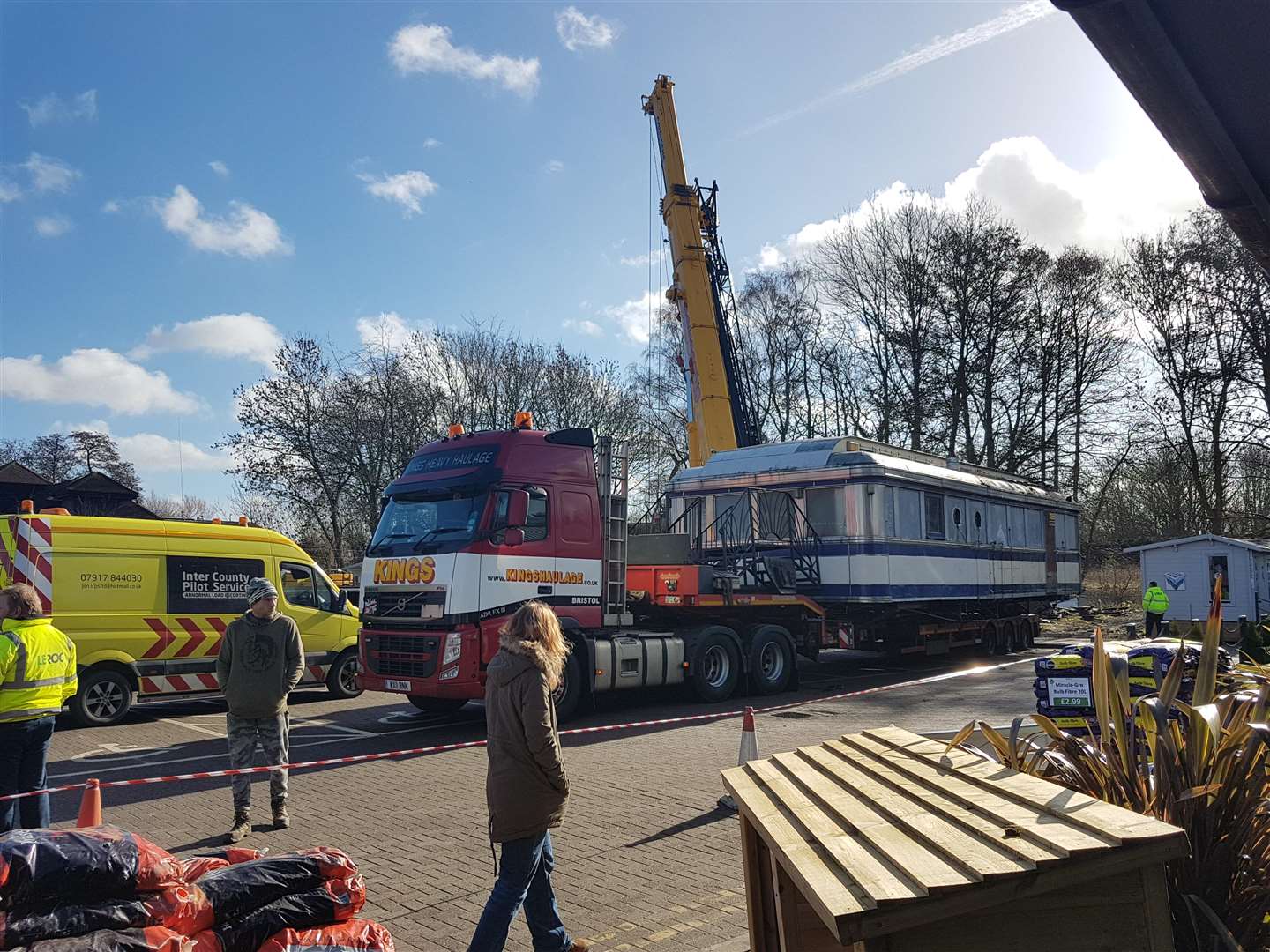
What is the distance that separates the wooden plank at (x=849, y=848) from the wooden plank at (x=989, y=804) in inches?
11.8

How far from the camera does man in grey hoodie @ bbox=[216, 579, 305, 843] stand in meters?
7.24

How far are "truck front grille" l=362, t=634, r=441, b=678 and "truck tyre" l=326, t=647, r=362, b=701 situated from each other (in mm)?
3205

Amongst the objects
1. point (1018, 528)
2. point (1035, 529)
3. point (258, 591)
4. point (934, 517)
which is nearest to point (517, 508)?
point (258, 591)

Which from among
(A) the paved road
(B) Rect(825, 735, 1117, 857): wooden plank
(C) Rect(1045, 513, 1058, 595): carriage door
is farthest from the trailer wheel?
(B) Rect(825, 735, 1117, 857): wooden plank

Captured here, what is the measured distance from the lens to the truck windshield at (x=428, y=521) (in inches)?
447

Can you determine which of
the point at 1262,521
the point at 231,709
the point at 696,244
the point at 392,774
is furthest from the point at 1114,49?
the point at 1262,521

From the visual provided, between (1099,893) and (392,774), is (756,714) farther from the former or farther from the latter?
(1099,893)

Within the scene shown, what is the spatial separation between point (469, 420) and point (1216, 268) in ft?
86.9

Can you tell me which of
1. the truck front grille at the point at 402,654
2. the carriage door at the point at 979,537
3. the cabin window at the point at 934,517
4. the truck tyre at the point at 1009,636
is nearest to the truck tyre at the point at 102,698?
the truck front grille at the point at 402,654

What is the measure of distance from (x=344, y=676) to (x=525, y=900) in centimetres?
1144

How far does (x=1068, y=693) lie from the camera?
688 cm

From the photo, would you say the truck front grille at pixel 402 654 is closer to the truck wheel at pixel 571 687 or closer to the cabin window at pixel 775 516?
the truck wheel at pixel 571 687

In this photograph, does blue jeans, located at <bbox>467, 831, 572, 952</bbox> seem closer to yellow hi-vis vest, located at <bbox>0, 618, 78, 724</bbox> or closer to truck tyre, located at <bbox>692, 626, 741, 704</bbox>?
yellow hi-vis vest, located at <bbox>0, 618, 78, 724</bbox>

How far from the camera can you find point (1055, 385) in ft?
126
